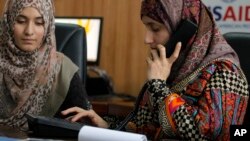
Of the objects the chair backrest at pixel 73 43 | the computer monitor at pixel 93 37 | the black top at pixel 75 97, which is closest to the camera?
the black top at pixel 75 97

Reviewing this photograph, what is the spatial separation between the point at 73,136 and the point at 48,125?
3.0 inches

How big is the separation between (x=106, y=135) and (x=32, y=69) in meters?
1.11

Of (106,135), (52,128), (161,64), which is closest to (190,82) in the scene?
(161,64)

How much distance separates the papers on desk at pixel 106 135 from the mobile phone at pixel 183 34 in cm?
68

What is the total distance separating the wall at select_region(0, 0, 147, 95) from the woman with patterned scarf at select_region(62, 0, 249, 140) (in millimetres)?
1531

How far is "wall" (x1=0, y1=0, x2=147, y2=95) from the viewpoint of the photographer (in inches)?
125

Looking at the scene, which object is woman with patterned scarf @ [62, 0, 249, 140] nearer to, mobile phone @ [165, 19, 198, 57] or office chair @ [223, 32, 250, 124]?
mobile phone @ [165, 19, 198, 57]

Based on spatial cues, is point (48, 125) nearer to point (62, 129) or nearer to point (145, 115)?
point (62, 129)

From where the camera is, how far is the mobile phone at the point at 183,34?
59.9 inches

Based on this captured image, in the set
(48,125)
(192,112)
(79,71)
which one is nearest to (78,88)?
(79,71)

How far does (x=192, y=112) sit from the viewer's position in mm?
1405

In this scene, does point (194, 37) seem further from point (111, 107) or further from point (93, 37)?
point (93, 37)

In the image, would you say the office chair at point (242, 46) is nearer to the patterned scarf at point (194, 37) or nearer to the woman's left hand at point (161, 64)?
the patterned scarf at point (194, 37)

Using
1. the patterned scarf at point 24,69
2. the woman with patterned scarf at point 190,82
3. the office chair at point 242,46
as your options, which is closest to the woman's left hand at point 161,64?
the woman with patterned scarf at point 190,82
